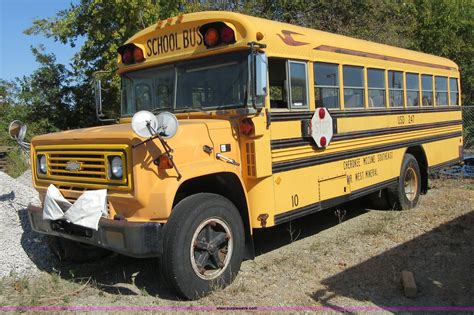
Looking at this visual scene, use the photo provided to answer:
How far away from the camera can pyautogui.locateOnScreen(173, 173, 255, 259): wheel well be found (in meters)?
4.45

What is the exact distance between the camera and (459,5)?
851 inches

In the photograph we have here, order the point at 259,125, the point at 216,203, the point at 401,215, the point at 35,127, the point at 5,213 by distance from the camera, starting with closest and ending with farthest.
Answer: the point at 216,203, the point at 259,125, the point at 5,213, the point at 401,215, the point at 35,127

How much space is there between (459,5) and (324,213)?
699 inches

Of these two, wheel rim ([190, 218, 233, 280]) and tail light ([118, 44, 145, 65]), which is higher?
tail light ([118, 44, 145, 65])

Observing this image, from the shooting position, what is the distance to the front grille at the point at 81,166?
154 inches

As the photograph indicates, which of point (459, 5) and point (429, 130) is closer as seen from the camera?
point (429, 130)

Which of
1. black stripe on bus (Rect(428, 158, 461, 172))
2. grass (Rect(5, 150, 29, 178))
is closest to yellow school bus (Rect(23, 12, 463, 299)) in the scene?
black stripe on bus (Rect(428, 158, 461, 172))

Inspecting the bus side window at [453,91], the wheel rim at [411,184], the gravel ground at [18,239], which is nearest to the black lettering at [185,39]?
the gravel ground at [18,239]

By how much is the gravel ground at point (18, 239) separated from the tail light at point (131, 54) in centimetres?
193

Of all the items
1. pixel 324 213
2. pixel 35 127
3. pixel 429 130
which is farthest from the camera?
pixel 35 127

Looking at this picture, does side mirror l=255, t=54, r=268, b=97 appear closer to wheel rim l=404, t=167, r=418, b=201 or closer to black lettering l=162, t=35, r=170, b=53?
→ black lettering l=162, t=35, r=170, b=53

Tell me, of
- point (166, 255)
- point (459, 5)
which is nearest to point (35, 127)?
point (166, 255)

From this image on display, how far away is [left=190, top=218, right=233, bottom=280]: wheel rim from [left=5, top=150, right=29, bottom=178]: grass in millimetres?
8396

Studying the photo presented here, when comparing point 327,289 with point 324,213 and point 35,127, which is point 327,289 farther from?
point 35,127
